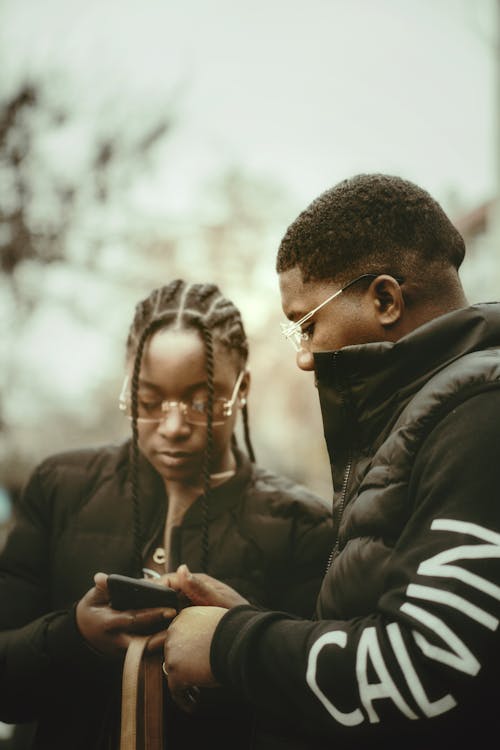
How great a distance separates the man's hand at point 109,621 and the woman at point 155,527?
0.04 m

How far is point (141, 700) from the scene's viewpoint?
1.96 meters

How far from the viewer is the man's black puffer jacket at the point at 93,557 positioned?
224 centimetres

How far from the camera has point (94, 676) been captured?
7.30 feet

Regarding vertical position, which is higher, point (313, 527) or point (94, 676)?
point (313, 527)

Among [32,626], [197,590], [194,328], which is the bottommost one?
[32,626]

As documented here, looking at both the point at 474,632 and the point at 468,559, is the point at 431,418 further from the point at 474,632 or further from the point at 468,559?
the point at 474,632

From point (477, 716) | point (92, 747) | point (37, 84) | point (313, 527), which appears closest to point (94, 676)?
point (92, 747)

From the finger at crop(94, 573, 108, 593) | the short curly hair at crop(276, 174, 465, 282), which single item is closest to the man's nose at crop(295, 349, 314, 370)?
the short curly hair at crop(276, 174, 465, 282)

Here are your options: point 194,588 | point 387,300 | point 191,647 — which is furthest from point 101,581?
point 387,300

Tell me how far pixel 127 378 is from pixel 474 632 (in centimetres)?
161

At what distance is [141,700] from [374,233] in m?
1.36

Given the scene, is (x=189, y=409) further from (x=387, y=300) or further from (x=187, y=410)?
(x=387, y=300)

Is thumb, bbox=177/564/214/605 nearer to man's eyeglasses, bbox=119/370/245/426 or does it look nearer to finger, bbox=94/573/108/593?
finger, bbox=94/573/108/593

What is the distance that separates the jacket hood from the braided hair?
558 mm
